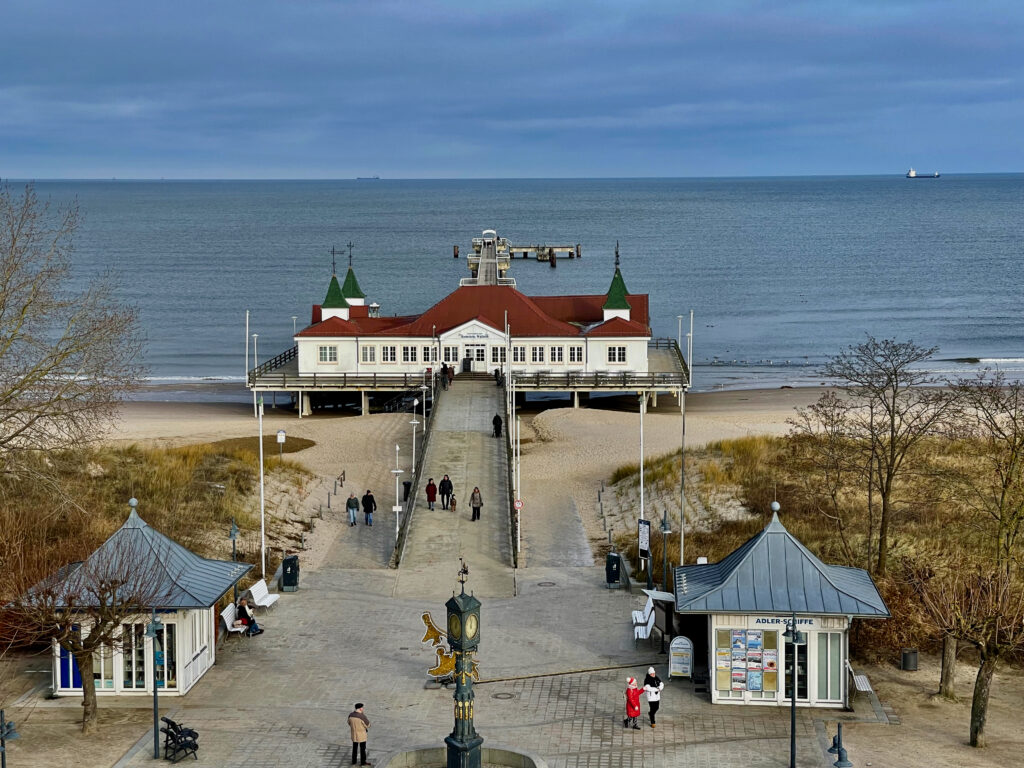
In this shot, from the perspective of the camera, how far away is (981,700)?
20438mm

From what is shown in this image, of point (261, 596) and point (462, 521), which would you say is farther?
point (462, 521)

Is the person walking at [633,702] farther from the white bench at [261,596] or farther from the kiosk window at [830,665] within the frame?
the white bench at [261,596]

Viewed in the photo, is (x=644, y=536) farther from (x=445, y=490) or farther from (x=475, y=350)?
(x=475, y=350)

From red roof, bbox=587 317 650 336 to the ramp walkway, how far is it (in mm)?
10696

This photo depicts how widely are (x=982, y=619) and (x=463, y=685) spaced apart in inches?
324

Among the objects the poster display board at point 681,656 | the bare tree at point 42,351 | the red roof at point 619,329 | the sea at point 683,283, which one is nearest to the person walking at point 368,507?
the bare tree at point 42,351

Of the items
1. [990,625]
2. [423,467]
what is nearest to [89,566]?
[990,625]

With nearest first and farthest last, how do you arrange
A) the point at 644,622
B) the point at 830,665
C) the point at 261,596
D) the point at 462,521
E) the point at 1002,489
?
1. the point at 830,665
2. the point at 644,622
3. the point at 261,596
4. the point at 1002,489
5. the point at 462,521

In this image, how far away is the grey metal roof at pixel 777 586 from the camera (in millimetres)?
22359

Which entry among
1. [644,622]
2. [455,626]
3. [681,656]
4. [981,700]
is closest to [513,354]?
[644,622]

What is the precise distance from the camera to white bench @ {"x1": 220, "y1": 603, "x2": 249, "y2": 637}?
25.9 meters

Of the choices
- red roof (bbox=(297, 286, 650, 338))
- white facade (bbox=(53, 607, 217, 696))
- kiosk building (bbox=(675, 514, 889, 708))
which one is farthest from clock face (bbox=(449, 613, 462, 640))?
red roof (bbox=(297, 286, 650, 338))

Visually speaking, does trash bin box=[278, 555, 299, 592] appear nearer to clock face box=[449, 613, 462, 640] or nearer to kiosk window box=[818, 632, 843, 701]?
clock face box=[449, 613, 462, 640]

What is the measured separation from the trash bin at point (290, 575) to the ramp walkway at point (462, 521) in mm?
2219
